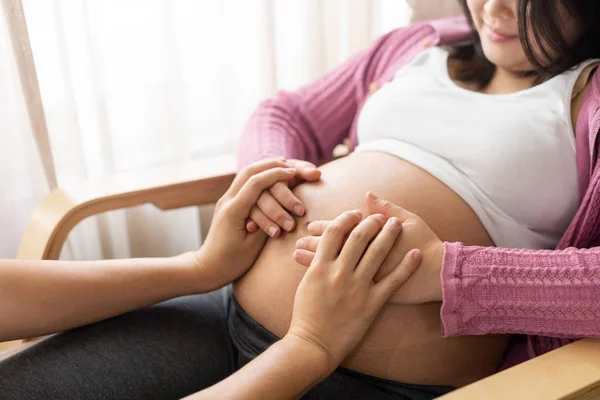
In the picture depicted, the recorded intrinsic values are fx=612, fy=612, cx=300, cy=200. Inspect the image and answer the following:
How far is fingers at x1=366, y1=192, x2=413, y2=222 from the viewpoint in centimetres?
90

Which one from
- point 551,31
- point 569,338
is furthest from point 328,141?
point 569,338

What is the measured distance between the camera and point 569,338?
855 millimetres

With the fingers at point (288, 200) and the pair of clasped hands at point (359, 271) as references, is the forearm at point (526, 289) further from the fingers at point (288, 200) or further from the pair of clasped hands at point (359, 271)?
the fingers at point (288, 200)

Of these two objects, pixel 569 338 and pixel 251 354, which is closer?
pixel 569 338

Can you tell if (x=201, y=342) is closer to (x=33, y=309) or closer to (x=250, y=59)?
(x=33, y=309)

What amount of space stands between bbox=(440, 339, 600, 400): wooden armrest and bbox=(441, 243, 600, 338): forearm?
0.06m

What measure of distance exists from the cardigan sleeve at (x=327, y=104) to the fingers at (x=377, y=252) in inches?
17.3

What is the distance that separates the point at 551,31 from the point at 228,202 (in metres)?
0.58

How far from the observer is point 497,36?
1.02 metres

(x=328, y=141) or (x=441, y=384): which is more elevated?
(x=328, y=141)

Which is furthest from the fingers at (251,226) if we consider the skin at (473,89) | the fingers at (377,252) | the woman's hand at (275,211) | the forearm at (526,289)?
the forearm at (526,289)

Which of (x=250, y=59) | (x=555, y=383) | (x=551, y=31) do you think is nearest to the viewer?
(x=555, y=383)

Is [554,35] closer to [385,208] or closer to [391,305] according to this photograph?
[385,208]

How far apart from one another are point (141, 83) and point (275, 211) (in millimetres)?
561
